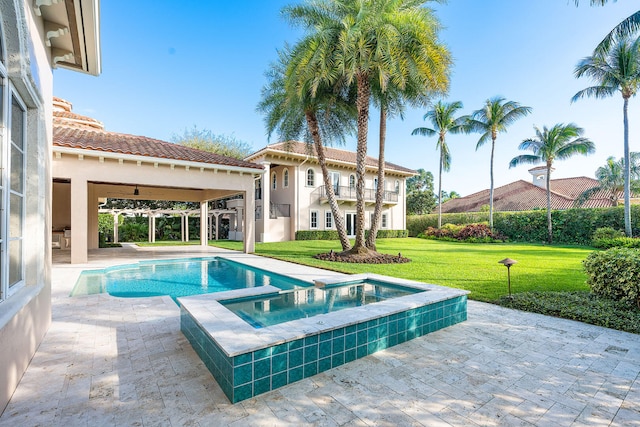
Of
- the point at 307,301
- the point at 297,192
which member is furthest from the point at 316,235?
the point at 307,301

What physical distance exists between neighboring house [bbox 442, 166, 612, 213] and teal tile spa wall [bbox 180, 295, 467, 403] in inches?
1194

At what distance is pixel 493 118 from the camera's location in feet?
76.8

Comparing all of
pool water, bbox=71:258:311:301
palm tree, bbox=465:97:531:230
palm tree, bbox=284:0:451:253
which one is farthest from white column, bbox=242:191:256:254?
palm tree, bbox=465:97:531:230

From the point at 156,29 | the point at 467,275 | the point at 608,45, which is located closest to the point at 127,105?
the point at 156,29

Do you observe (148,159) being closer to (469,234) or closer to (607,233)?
(469,234)

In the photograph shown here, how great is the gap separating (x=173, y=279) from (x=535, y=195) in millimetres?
35622

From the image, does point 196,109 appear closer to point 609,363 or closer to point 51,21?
point 51,21

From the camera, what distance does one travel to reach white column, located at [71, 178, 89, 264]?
1081 centimetres

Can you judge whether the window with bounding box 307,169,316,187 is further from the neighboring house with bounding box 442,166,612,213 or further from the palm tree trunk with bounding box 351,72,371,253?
the neighboring house with bounding box 442,166,612,213

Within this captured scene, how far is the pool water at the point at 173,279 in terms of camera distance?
7.98m

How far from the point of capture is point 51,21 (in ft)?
13.9

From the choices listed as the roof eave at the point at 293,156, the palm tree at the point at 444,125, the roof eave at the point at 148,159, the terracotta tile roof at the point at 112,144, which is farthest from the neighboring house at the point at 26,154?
the palm tree at the point at 444,125

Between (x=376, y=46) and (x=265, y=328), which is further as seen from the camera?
(x=376, y=46)

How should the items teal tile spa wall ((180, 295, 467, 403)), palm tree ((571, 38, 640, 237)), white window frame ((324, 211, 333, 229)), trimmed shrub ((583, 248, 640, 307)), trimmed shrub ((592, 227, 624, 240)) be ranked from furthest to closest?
1. white window frame ((324, 211, 333, 229))
2. trimmed shrub ((592, 227, 624, 240))
3. palm tree ((571, 38, 640, 237))
4. trimmed shrub ((583, 248, 640, 307))
5. teal tile spa wall ((180, 295, 467, 403))
